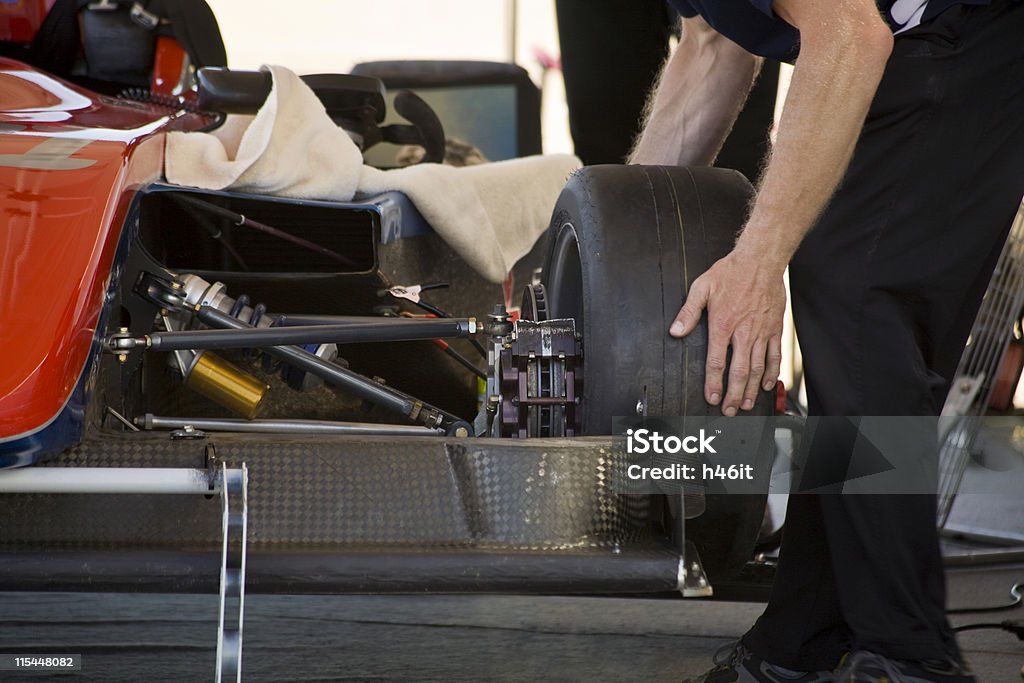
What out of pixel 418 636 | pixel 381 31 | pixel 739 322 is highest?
pixel 381 31

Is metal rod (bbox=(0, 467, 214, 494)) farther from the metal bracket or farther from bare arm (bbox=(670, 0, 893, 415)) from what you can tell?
bare arm (bbox=(670, 0, 893, 415))

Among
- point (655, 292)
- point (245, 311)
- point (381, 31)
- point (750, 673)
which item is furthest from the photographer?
point (381, 31)

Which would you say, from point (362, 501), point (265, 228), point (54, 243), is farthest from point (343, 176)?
point (362, 501)

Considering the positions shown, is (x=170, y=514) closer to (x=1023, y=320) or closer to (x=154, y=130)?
(x=154, y=130)

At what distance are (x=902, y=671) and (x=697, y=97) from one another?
3.64 ft

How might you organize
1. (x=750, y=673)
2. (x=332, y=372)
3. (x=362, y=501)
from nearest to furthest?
(x=362, y=501)
(x=750, y=673)
(x=332, y=372)

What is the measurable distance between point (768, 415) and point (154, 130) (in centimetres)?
111

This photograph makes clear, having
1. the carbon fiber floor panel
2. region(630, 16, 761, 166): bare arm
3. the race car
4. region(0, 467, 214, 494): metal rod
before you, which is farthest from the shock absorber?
region(630, 16, 761, 166): bare arm

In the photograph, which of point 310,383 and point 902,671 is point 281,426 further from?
point 902,671

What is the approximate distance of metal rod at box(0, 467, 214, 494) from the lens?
129 centimetres

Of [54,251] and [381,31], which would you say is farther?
[381,31]

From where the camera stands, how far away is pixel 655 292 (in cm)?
160

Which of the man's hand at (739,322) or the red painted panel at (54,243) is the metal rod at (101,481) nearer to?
the red painted panel at (54,243)

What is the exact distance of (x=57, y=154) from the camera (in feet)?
5.48
